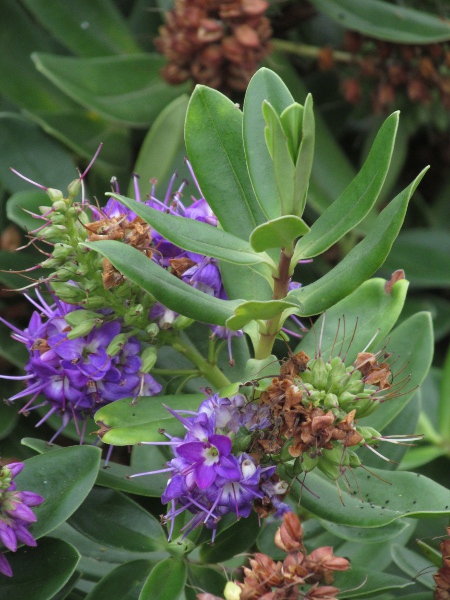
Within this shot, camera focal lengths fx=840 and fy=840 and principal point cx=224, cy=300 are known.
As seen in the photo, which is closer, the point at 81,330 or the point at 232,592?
the point at 232,592

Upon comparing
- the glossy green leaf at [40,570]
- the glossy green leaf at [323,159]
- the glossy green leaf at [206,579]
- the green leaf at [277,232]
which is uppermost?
the green leaf at [277,232]

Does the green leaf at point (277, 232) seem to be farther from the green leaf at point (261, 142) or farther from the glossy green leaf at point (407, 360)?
the glossy green leaf at point (407, 360)

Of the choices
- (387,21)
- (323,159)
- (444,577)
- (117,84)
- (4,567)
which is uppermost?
(387,21)

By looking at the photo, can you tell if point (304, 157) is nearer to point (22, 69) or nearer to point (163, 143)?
point (163, 143)

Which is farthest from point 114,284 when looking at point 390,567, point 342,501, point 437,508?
point 390,567

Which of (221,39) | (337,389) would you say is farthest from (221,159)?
(221,39)

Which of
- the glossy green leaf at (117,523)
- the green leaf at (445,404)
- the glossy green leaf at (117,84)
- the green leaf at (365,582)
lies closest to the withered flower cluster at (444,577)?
the green leaf at (365,582)
